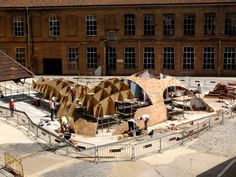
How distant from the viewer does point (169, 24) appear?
5184 centimetres

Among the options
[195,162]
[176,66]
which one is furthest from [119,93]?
[176,66]

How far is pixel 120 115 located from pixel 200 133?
21.5 ft

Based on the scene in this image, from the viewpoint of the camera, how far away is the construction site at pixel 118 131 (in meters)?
21.8

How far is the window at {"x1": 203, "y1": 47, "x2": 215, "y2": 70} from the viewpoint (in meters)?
51.2

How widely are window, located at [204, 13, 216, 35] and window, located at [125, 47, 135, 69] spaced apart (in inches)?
348

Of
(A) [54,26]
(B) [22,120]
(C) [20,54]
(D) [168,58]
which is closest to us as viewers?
(B) [22,120]

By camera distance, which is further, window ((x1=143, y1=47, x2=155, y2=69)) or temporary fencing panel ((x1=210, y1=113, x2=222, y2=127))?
window ((x1=143, y1=47, x2=155, y2=69))

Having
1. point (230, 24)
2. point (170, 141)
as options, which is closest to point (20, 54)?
point (230, 24)

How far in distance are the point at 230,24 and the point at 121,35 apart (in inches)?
500

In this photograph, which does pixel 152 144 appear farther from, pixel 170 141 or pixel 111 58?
pixel 111 58

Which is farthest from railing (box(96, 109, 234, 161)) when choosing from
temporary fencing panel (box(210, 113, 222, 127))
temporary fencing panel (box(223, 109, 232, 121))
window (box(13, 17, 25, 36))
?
window (box(13, 17, 25, 36))

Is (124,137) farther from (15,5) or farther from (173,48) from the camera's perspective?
(15,5)

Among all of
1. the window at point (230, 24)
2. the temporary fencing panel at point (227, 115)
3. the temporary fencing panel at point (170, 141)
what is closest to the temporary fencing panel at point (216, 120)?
the temporary fencing panel at point (227, 115)

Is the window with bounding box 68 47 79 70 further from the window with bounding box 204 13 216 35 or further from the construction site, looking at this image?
the window with bounding box 204 13 216 35
